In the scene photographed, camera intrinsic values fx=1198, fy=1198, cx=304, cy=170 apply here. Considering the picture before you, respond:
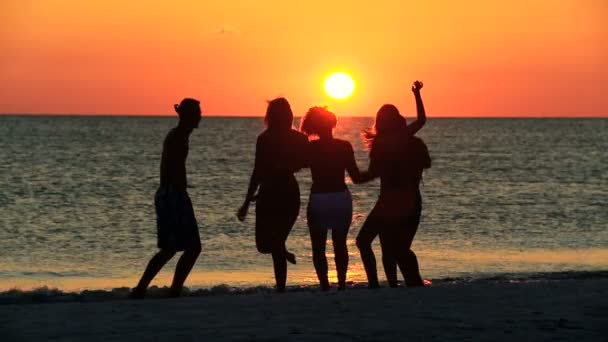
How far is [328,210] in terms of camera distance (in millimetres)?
9711

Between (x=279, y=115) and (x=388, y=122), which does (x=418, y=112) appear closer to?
(x=388, y=122)

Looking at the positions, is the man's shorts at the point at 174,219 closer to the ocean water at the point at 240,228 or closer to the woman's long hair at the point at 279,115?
the woman's long hair at the point at 279,115

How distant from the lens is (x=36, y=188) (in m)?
36.1

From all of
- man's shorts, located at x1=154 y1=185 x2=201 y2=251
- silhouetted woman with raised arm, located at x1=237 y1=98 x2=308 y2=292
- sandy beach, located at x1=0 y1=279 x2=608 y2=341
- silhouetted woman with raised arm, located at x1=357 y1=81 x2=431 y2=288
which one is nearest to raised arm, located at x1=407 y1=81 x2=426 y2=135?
silhouetted woman with raised arm, located at x1=357 y1=81 x2=431 y2=288

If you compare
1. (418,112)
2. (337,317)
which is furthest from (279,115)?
(337,317)

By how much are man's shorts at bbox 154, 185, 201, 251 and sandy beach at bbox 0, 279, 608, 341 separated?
2.21 ft

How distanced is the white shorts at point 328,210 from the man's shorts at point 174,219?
1.03m

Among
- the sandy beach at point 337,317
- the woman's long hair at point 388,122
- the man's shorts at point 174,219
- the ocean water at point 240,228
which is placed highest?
the woman's long hair at point 388,122

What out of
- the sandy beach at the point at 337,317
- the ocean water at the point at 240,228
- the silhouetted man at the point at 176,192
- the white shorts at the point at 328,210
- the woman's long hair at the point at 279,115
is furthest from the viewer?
the ocean water at the point at 240,228

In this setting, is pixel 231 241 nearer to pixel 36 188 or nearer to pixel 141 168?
pixel 36 188

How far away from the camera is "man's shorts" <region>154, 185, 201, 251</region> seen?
9.23 m

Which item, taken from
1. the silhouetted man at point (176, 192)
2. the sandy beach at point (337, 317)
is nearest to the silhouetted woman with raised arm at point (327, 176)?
the sandy beach at point (337, 317)

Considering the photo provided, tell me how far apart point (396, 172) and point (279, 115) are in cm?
105

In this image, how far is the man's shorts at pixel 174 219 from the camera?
30.3 feet
